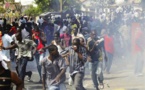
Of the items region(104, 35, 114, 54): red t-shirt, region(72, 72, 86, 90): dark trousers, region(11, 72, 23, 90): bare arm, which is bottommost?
region(104, 35, 114, 54): red t-shirt

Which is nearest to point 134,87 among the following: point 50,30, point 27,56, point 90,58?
point 90,58

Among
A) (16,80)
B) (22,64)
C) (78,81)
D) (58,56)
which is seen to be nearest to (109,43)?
(22,64)

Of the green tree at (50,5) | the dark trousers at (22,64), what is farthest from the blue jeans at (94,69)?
the green tree at (50,5)

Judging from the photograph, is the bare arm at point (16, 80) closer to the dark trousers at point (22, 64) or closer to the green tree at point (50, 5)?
the dark trousers at point (22, 64)

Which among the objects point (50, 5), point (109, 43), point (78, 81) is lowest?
point (50, 5)

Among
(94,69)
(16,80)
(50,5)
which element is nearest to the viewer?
(16,80)

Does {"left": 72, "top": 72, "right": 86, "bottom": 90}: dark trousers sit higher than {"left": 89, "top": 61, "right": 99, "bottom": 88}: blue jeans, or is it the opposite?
{"left": 72, "top": 72, "right": 86, "bottom": 90}: dark trousers

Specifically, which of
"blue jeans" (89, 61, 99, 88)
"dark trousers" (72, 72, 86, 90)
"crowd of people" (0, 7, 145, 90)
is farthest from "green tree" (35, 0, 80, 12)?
"dark trousers" (72, 72, 86, 90)

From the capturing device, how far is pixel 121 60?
18.3 meters

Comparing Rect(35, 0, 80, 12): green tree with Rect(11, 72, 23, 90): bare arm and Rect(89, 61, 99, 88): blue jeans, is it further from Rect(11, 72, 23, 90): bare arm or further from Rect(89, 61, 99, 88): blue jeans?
Rect(11, 72, 23, 90): bare arm

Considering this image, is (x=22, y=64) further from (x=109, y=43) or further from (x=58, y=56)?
(x=109, y=43)

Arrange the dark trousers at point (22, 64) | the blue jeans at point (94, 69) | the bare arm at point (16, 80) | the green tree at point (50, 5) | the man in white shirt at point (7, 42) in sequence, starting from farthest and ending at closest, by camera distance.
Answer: the green tree at point (50, 5)
the man in white shirt at point (7, 42)
the dark trousers at point (22, 64)
the blue jeans at point (94, 69)
the bare arm at point (16, 80)

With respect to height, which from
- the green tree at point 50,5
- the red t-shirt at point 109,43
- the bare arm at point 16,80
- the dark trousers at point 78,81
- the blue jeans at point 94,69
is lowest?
the green tree at point 50,5

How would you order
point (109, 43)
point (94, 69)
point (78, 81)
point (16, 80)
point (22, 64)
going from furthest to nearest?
point (109, 43)
point (22, 64)
point (94, 69)
point (78, 81)
point (16, 80)
